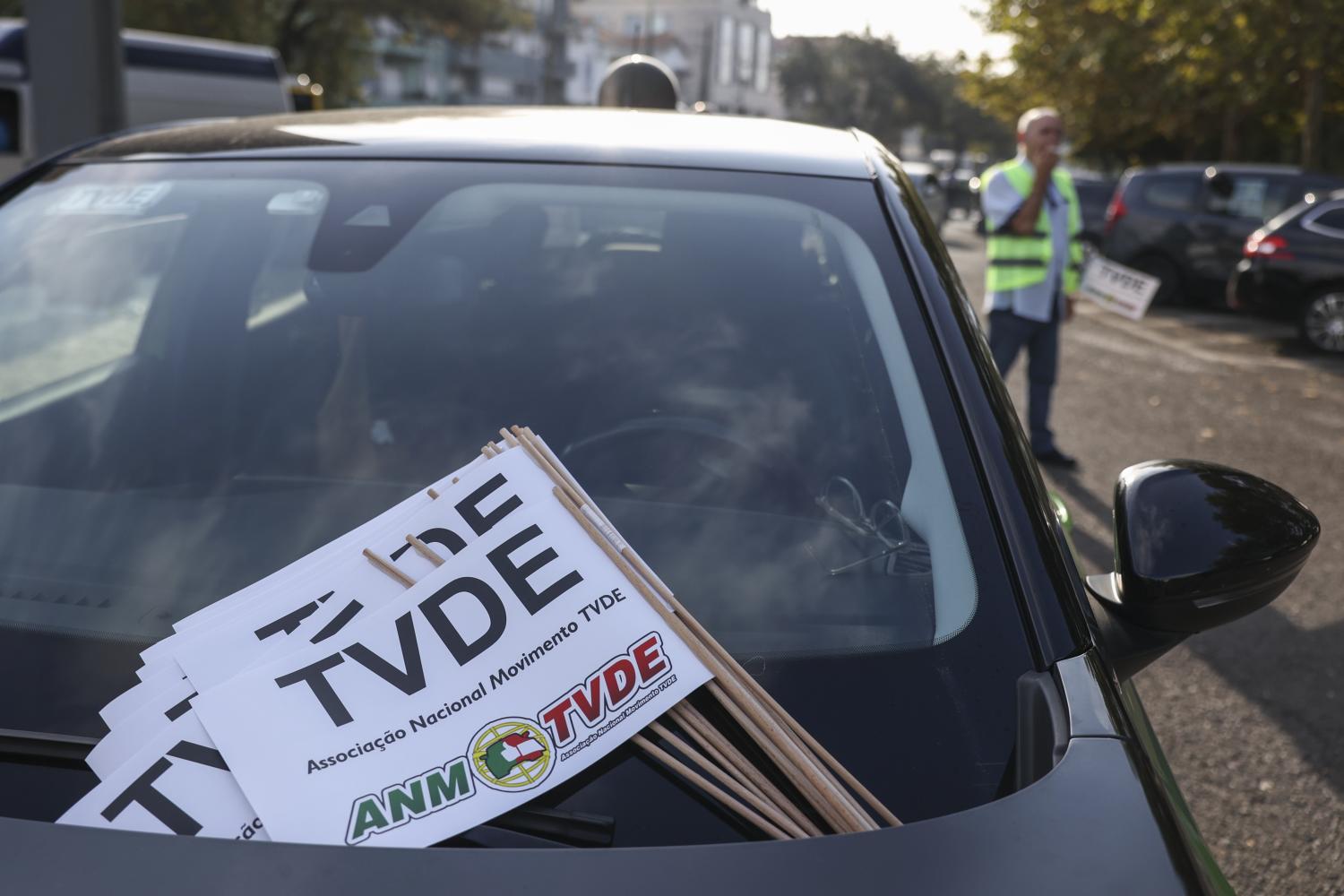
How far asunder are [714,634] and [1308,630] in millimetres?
3760

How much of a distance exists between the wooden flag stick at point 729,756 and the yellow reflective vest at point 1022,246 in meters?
5.66

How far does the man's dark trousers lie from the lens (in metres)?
6.70

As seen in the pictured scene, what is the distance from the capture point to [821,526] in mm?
1641

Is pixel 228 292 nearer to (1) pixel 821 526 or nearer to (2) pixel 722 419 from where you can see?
(2) pixel 722 419

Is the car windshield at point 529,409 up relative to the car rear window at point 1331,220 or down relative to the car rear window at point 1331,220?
up

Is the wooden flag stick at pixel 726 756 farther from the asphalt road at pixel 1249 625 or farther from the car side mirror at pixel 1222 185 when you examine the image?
the car side mirror at pixel 1222 185

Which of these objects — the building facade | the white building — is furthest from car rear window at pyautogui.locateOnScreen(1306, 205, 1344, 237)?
the white building

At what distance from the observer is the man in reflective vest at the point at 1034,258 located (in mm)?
6590

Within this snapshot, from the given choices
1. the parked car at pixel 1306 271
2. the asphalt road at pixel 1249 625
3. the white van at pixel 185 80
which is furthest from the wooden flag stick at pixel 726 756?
the white van at pixel 185 80

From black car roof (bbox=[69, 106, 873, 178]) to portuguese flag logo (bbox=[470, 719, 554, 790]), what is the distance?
1.03 meters

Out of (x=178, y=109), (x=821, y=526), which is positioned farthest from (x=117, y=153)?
(x=178, y=109)

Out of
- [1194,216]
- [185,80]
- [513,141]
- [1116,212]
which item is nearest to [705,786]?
[513,141]

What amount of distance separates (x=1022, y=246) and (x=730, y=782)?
588 centimetres

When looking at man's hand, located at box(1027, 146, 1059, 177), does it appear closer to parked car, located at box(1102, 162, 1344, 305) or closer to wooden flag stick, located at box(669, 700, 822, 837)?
wooden flag stick, located at box(669, 700, 822, 837)
